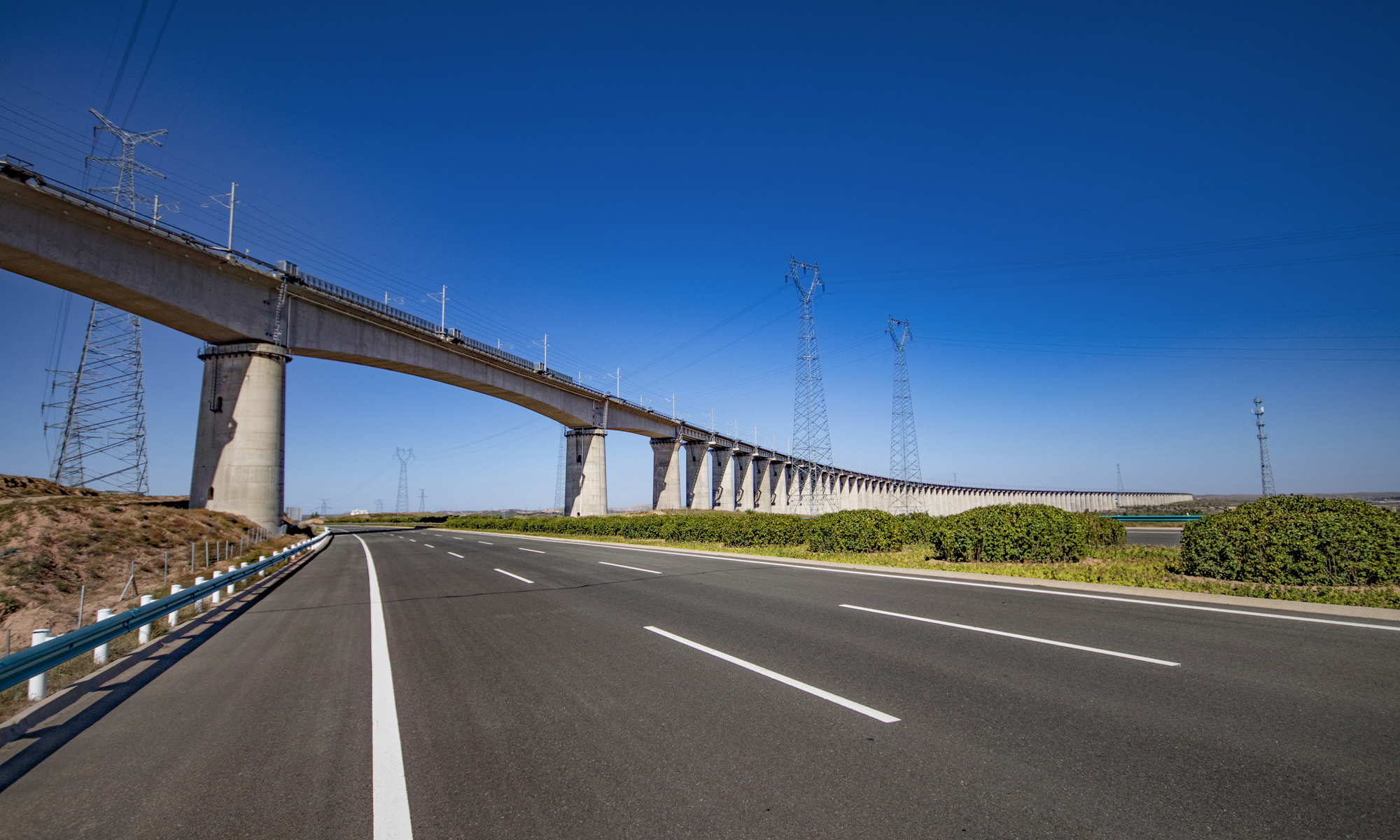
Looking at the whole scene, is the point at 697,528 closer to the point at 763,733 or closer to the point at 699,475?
the point at 763,733

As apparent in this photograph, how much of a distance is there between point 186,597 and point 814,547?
16.5m

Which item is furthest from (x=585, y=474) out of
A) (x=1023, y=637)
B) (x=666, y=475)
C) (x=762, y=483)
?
(x=1023, y=637)

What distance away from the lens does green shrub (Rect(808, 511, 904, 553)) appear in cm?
1917

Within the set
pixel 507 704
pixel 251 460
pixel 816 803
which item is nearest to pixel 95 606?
pixel 251 460

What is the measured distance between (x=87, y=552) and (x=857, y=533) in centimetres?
2518

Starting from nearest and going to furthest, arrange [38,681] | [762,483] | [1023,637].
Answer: [38,681], [1023,637], [762,483]

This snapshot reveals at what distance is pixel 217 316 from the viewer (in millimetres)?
27156

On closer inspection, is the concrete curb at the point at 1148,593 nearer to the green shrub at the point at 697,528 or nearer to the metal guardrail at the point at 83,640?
the green shrub at the point at 697,528

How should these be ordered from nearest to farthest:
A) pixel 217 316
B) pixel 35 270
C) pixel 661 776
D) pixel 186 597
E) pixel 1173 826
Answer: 1. pixel 1173 826
2. pixel 661 776
3. pixel 186 597
4. pixel 35 270
5. pixel 217 316

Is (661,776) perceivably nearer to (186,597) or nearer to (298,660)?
(298,660)

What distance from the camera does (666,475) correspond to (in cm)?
6353

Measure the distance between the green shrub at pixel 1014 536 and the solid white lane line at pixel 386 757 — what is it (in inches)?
549

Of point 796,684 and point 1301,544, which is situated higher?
point 1301,544

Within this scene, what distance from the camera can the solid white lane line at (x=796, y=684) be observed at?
471 centimetres
